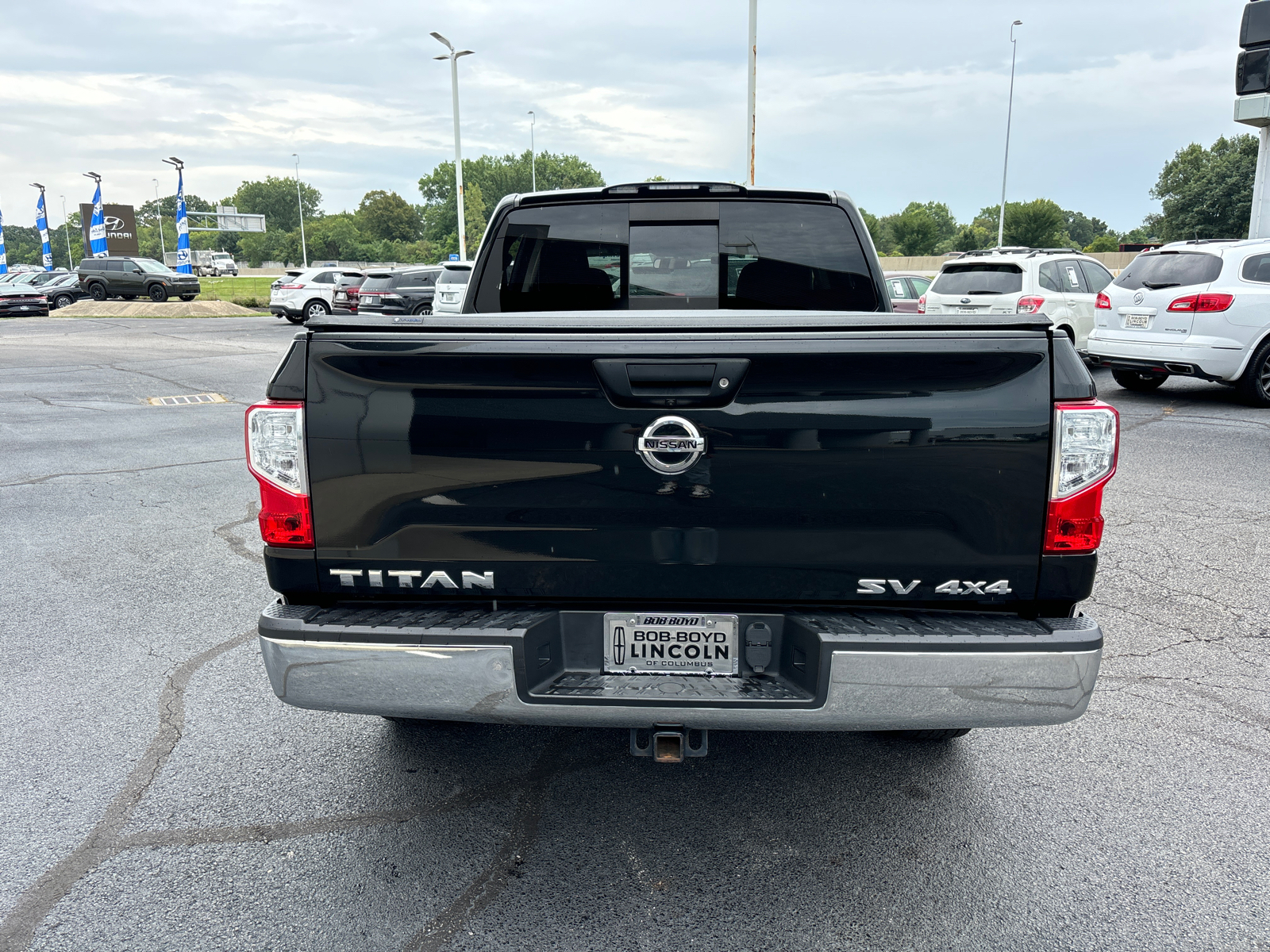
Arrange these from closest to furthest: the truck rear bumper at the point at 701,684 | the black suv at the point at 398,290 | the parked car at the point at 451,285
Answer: the truck rear bumper at the point at 701,684 → the parked car at the point at 451,285 → the black suv at the point at 398,290

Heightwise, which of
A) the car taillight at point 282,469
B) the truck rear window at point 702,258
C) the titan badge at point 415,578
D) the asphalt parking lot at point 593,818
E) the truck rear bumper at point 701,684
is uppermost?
the truck rear window at point 702,258

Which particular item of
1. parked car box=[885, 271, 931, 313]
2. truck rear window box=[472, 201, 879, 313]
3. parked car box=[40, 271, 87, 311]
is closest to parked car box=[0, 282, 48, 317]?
parked car box=[40, 271, 87, 311]

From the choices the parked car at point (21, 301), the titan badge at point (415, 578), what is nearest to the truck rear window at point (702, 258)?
the titan badge at point (415, 578)

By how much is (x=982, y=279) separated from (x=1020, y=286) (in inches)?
21.3

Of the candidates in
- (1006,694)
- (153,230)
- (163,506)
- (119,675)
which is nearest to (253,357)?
(163,506)

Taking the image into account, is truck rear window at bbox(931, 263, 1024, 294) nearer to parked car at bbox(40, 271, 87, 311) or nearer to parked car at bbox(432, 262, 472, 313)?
parked car at bbox(432, 262, 472, 313)

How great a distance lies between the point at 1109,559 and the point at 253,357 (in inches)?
675

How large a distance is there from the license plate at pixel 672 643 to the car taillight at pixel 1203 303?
10.7 metres

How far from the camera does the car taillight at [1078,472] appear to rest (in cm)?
234

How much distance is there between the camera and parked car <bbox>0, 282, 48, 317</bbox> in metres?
35.0

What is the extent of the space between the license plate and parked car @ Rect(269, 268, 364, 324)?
2900cm

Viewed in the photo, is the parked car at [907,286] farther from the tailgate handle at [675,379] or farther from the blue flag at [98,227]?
the blue flag at [98,227]

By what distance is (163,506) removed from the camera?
703 cm

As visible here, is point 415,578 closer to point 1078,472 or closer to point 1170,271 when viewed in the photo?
point 1078,472
